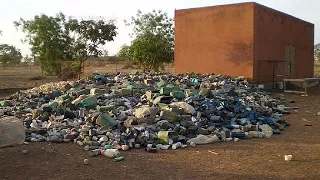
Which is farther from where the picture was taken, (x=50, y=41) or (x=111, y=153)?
(x=50, y=41)

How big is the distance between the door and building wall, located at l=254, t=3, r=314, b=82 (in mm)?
251

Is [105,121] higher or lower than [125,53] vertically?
lower

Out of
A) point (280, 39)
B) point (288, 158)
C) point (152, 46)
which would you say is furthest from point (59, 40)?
point (288, 158)

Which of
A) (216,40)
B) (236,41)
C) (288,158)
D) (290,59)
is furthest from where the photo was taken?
(290,59)

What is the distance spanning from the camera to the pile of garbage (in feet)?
22.5

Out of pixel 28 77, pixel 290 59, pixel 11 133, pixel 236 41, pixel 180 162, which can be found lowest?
pixel 180 162

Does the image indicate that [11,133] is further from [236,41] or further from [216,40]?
[216,40]

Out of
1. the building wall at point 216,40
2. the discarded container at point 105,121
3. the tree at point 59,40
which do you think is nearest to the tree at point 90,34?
the tree at point 59,40

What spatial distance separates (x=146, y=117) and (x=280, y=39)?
1127cm

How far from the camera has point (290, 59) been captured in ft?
59.6

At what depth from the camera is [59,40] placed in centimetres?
2592

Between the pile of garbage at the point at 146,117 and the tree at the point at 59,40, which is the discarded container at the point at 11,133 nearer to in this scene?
the pile of garbage at the point at 146,117

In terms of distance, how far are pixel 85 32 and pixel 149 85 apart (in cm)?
1404

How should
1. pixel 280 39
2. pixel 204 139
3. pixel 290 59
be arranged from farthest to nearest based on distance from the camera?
1. pixel 290 59
2. pixel 280 39
3. pixel 204 139
